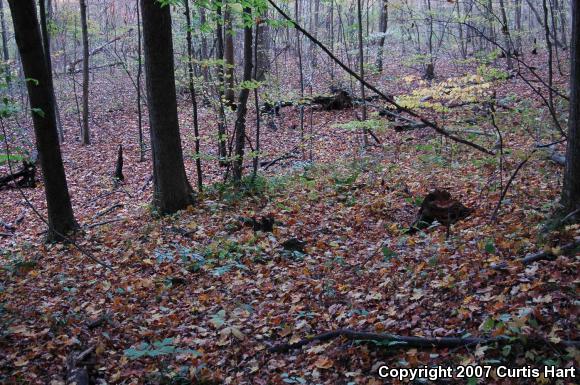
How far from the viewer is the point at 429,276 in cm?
544

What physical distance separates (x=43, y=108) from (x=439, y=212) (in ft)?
22.3

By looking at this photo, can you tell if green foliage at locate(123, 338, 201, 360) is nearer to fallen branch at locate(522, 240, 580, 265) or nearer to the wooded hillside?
the wooded hillside

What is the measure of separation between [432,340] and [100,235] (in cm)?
709

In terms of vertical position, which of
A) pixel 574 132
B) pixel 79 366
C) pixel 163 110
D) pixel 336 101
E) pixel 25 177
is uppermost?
pixel 336 101

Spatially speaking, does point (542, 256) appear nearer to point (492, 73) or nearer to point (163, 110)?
point (492, 73)

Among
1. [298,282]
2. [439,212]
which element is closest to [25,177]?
[298,282]

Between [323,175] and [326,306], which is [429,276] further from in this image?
[323,175]

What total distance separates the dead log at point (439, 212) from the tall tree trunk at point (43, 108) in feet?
18.6

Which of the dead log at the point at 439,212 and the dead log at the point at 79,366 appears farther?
the dead log at the point at 439,212

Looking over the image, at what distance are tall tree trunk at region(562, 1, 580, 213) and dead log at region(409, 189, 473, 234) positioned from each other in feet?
7.23

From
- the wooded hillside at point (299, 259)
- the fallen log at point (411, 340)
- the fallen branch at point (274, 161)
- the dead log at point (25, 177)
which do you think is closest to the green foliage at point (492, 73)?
the wooded hillside at point (299, 259)

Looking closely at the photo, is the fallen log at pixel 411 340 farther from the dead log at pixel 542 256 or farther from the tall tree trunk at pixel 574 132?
the tall tree trunk at pixel 574 132

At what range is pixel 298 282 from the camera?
20.4 ft

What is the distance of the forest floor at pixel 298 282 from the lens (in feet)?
14.2
